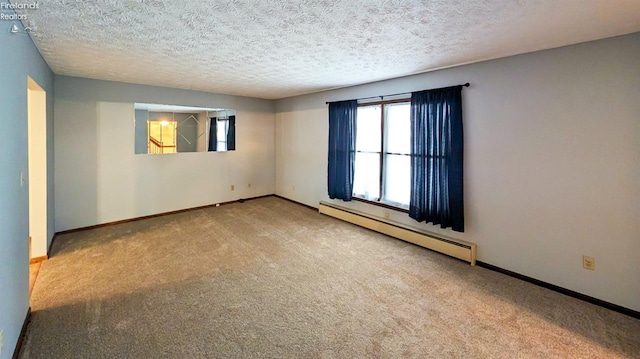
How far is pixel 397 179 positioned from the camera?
443cm

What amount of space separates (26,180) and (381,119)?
4.08m

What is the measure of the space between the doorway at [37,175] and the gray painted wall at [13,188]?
3.67ft

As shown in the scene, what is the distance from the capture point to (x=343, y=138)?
5.09 metres

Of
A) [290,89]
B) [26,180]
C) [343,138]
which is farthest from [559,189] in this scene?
[26,180]

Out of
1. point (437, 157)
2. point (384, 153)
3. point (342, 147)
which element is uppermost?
point (342, 147)

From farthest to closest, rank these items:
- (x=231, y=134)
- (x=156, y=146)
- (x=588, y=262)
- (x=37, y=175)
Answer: (x=231, y=134), (x=156, y=146), (x=37, y=175), (x=588, y=262)

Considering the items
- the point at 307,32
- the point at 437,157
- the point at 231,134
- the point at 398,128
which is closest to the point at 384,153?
the point at 398,128

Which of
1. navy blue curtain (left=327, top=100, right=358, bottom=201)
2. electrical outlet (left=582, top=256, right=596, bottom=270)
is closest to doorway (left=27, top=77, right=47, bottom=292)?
navy blue curtain (left=327, top=100, right=358, bottom=201)

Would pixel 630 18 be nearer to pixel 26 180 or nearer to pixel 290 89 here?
pixel 290 89

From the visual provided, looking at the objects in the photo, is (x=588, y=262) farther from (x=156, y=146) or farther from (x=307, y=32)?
(x=156, y=146)

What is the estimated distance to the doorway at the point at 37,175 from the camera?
11.0 ft

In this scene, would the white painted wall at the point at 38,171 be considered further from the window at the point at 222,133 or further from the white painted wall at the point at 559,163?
the white painted wall at the point at 559,163

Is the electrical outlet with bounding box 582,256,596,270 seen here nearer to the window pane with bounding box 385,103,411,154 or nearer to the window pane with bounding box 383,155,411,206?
the window pane with bounding box 383,155,411,206

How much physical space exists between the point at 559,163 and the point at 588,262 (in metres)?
0.93
